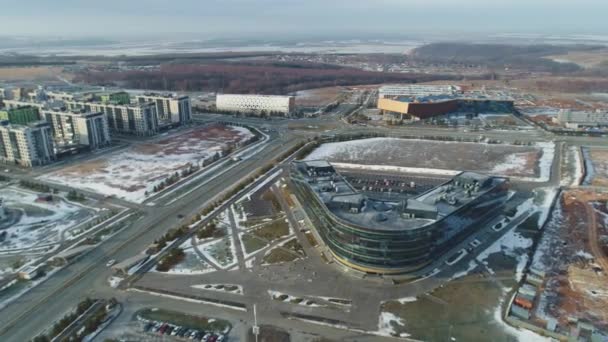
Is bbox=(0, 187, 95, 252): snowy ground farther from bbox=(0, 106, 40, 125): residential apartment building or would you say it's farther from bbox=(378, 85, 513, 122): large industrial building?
bbox=(378, 85, 513, 122): large industrial building

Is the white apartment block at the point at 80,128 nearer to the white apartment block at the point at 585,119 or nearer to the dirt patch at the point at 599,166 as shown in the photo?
the dirt patch at the point at 599,166

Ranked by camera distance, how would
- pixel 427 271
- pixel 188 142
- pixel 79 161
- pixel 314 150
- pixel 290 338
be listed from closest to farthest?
pixel 290 338, pixel 427 271, pixel 79 161, pixel 314 150, pixel 188 142

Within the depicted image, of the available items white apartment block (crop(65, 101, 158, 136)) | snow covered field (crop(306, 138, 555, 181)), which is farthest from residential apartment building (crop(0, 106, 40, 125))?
snow covered field (crop(306, 138, 555, 181))

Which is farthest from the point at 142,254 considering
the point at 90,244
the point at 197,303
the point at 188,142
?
the point at 188,142

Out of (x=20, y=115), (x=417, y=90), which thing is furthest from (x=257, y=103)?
(x=20, y=115)

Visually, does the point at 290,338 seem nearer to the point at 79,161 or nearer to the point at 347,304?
the point at 347,304

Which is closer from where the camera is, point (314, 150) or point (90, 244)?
point (90, 244)

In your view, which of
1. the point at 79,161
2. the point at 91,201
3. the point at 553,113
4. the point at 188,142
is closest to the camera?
the point at 91,201
